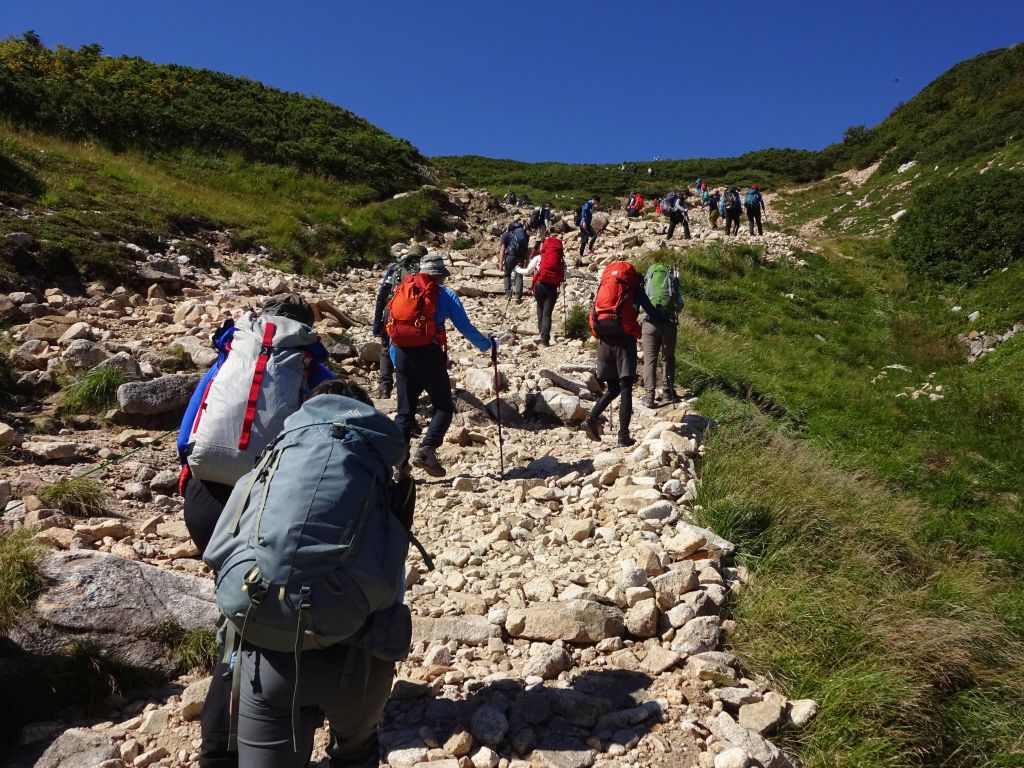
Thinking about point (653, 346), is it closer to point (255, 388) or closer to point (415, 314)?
point (415, 314)

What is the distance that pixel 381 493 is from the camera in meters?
2.38

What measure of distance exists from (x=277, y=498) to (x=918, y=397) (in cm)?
1266

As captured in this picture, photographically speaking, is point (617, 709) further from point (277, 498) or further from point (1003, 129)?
point (1003, 129)

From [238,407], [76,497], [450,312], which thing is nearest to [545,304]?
[450,312]

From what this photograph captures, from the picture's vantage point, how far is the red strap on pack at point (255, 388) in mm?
2984

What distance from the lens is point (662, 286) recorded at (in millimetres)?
9266

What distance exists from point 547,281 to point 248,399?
29.9 ft

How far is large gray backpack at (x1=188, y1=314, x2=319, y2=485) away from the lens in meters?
2.98

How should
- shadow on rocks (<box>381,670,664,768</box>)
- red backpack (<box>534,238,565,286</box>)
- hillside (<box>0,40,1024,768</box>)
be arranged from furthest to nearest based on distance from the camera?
red backpack (<box>534,238,565,286</box>)
hillside (<box>0,40,1024,768</box>)
shadow on rocks (<box>381,670,664,768</box>)

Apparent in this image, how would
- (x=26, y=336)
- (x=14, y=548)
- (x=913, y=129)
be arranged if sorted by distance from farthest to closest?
(x=913, y=129)
(x=26, y=336)
(x=14, y=548)

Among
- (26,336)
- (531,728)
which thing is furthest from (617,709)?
(26,336)

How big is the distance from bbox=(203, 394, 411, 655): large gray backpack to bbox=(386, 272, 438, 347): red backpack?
373cm

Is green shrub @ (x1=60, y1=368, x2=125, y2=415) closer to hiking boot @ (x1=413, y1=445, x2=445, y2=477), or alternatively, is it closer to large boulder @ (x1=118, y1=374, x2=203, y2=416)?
large boulder @ (x1=118, y1=374, x2=203, y2=416)

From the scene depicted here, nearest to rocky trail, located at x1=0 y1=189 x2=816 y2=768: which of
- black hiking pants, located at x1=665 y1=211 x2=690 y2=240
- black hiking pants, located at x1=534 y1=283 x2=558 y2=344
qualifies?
black hiking pants, located at x1=534 y1=283 x2=558 y2=344
